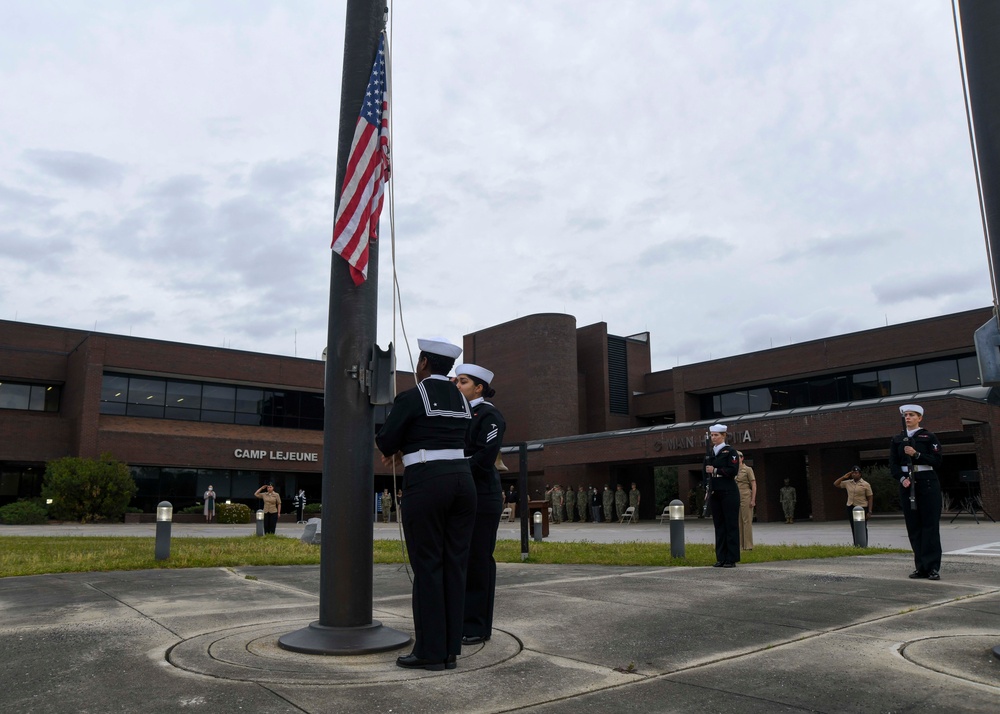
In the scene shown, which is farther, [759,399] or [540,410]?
[540,410]

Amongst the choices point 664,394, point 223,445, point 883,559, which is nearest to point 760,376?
point 664,394

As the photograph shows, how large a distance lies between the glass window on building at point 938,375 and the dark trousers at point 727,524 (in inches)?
1201

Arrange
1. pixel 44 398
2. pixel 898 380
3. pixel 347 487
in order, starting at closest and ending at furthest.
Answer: pixel 347 487
pixel 898 380
pixel 44 398

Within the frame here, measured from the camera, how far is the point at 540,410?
5088 centimetres

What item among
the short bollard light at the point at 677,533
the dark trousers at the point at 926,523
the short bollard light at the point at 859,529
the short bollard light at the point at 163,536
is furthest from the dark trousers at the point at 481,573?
the short bollard light at the point at 859,529

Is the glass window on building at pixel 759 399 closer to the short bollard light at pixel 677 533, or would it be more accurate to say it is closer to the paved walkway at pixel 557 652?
the short bollard light at pixel 677 533

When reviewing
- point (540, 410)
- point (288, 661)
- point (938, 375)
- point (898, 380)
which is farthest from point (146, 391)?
point (288, 661)

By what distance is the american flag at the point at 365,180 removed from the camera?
5.32 m

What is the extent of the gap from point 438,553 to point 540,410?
4642 cm

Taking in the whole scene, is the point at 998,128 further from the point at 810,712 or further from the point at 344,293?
the point at 344,293

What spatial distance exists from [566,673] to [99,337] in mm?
41913

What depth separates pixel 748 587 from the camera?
788cm

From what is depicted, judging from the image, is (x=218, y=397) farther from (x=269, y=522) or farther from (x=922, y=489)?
(x=922, y=489)

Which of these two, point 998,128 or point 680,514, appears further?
point 680,514
